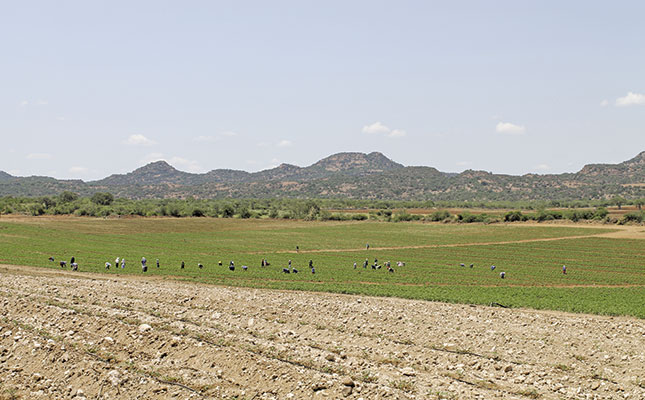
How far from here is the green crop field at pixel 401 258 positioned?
36938 millimetres

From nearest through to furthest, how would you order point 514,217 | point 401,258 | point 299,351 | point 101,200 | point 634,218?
point 299,351 < point 401,258 < point 634,218 < point 514,217 < point 101,200

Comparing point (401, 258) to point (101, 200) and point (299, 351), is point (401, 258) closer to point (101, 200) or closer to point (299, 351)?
point (299, 351)

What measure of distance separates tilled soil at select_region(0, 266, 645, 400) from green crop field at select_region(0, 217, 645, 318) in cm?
939

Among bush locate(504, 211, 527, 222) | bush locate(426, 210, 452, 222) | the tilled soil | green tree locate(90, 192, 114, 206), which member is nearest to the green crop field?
the tilled soil

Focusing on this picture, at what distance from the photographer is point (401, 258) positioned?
63.7 metres

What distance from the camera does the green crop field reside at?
1454 inches

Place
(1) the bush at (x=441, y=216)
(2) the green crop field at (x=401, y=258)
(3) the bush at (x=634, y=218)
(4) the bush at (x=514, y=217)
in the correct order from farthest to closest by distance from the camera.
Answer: (1) the bush at (x=441, y=216), (4) the bush at (x=514, y=217), (3) the bush at (x=634, y=218), (2) the green crop field at (x=401, y=258)

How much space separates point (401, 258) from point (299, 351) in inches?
1829

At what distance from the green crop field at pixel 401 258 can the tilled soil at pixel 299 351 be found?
939 cm

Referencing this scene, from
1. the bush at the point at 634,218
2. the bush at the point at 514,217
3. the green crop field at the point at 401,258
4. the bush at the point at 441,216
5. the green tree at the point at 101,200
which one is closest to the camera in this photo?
the green crop field at the point at 401,258

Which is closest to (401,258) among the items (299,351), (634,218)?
(299,351)

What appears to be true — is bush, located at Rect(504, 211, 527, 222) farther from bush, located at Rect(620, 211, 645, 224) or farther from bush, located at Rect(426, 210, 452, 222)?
bush, located at Rect(620, 211, 645, 224)

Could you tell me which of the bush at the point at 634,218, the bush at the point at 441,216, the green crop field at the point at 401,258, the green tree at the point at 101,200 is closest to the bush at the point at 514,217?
the bush at the point at 441,216

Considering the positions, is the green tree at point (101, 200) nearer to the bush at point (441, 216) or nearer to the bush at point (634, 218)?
the bush at point (441, 216)
